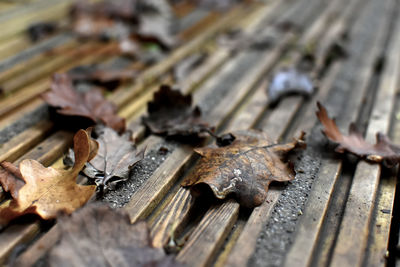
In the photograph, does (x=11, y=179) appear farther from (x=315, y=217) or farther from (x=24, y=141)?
(x=315, y=217)

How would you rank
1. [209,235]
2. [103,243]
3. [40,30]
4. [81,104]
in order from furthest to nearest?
[40,30], [81,104], [209,235], [103,243]

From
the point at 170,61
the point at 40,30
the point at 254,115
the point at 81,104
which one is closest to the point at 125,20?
the point at 40,30

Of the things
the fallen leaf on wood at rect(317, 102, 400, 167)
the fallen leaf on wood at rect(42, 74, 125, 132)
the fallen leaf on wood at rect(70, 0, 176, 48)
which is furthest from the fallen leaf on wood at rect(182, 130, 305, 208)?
the fallen leaf on wood at rect(70, 0, 176, 48)

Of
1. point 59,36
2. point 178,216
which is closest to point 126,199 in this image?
point 178,216

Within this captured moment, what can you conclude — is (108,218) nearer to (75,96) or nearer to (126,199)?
(126,199)

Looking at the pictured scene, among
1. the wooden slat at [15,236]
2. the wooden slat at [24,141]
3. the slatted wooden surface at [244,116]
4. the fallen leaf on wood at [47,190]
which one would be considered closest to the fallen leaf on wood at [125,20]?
the slatted wooden surface at [244,116]

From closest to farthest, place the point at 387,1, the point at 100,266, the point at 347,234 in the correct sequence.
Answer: the point at 100,266, the point at 347,234, the point at 387,1

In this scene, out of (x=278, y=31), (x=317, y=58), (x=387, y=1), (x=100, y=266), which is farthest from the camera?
(x=387, y=1)

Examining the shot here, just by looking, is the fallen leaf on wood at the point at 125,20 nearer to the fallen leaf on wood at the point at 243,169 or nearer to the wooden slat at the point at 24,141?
the wooden slat at the point at 24,141
